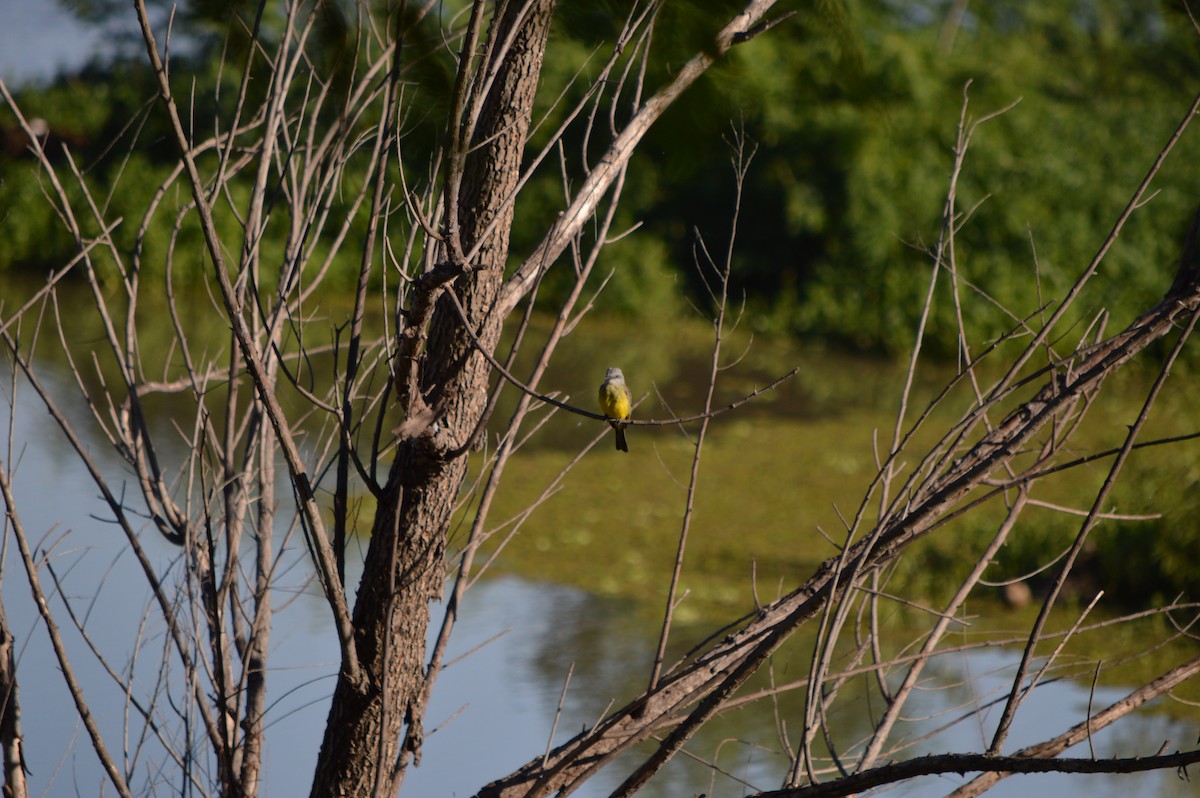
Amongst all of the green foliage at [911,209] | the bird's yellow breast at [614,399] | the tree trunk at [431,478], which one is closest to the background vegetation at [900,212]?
the green foliage at [911,209]

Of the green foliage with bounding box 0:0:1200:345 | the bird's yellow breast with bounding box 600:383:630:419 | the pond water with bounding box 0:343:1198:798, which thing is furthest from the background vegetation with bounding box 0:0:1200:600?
the bird's yellow breast with bounding box 600:383:630:419

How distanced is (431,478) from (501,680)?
111 inches

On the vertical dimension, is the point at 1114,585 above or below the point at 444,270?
above

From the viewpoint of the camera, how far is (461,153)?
1.32 metres

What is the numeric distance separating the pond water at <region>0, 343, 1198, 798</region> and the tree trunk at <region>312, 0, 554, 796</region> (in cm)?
154

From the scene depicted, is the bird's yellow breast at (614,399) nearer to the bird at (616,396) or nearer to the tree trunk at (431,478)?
the bird at (616,396)

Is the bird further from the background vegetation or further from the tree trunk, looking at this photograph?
the background vegetation

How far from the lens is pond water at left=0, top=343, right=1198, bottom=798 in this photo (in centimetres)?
353

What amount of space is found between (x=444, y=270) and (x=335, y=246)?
69 centimetres

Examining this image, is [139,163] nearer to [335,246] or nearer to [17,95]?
[17,95]

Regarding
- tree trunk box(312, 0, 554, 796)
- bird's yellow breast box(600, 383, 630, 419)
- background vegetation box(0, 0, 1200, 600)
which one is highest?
background vegetation box(0, 0, 1200, 600)

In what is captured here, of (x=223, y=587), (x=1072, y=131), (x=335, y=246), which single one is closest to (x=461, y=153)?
(x=335, y=246)

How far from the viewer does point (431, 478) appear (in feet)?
5.41

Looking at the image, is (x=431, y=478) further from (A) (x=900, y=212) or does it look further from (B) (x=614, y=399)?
(A) (x=900, y=212)
